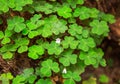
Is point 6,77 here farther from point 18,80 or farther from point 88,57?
point 88,57

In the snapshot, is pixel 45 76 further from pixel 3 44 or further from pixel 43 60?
pixel 3 44

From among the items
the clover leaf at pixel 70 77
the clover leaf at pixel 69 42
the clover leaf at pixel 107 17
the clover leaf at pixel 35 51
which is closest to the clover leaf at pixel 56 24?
the clover leaf at pixel 69 42

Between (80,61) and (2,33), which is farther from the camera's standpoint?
(80,61)

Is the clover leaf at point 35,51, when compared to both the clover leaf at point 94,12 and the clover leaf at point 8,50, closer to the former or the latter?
the clover leaf at point 8,50

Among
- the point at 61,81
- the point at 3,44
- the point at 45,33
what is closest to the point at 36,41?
the point at 45,33

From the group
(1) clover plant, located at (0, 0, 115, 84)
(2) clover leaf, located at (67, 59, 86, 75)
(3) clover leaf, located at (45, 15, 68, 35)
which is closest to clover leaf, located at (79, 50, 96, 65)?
(1) clover plant, located at (0, 0, 115, 84)

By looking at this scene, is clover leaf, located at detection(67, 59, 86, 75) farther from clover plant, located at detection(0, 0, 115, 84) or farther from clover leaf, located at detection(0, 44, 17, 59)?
clover leaf, located at detection(0, 44, 17, 59)
